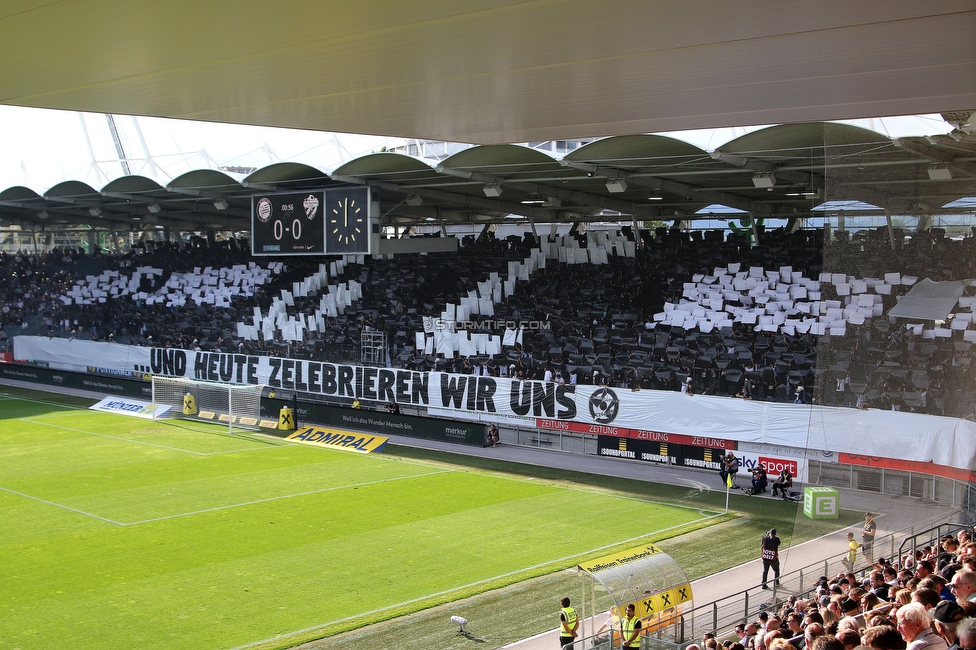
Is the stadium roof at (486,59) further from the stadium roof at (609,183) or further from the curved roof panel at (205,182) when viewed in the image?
the curved roof panel at (205,182)

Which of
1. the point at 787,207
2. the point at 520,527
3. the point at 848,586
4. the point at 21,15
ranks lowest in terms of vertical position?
the point at 520,527

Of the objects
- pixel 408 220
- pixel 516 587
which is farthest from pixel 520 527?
pixel 408 220

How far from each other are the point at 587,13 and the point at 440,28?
0.78 meters

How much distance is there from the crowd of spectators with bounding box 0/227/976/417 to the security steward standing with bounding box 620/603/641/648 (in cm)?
429

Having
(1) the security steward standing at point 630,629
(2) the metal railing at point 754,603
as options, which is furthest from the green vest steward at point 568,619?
(1) the security steward standing at point 630,629

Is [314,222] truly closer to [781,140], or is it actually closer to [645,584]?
[781,140]

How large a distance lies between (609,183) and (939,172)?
18.4m

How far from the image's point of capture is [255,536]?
1967 centimetres

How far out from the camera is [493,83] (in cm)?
596

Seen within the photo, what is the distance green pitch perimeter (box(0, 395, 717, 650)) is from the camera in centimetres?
1451

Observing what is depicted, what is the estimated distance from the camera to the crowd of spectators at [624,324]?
10.0 m

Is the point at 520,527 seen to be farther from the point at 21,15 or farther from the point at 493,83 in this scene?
the point at 21,15

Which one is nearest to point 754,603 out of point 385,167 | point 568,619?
point 568,619

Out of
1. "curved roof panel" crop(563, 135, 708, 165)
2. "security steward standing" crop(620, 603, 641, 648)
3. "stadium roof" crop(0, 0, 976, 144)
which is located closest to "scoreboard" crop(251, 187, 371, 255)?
"curved roof panel" crop(563, 135, 708, 165)
